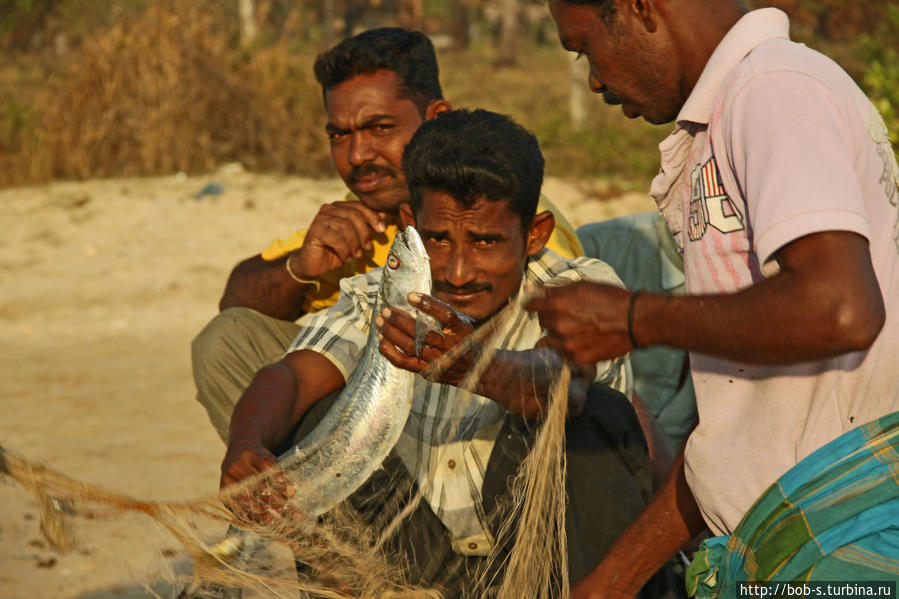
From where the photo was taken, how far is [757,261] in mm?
2125

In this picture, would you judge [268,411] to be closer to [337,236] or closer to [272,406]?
[272,406]

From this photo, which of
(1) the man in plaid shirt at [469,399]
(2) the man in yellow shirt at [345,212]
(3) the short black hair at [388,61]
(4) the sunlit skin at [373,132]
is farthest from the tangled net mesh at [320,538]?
(3) the short black hair at [388,61]

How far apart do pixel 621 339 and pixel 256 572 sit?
131 cm

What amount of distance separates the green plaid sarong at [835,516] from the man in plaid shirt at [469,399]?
830mm

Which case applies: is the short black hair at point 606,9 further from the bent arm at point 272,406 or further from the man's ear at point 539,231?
the bent arm at point 272,406

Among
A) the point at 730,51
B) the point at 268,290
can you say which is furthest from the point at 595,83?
the point at 268,290

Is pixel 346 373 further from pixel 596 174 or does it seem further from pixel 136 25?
pixel 136 25

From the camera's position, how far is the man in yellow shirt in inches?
165

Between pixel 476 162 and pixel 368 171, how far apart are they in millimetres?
1118

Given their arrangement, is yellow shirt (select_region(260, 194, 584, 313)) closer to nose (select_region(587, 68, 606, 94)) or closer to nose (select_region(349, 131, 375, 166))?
nose (select_region(349, 131, 375, 166))

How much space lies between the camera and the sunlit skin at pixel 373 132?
426cm

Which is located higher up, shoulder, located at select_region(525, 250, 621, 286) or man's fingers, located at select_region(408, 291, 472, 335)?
man's fingers, located at select_region(408, 291, 472, 335)

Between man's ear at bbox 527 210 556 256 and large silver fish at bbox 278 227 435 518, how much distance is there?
0.78m

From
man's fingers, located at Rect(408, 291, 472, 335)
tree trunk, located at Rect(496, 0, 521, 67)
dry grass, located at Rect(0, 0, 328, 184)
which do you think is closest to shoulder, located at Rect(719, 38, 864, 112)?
man's fingers, located at Rect(408, 291, 472, 335)
